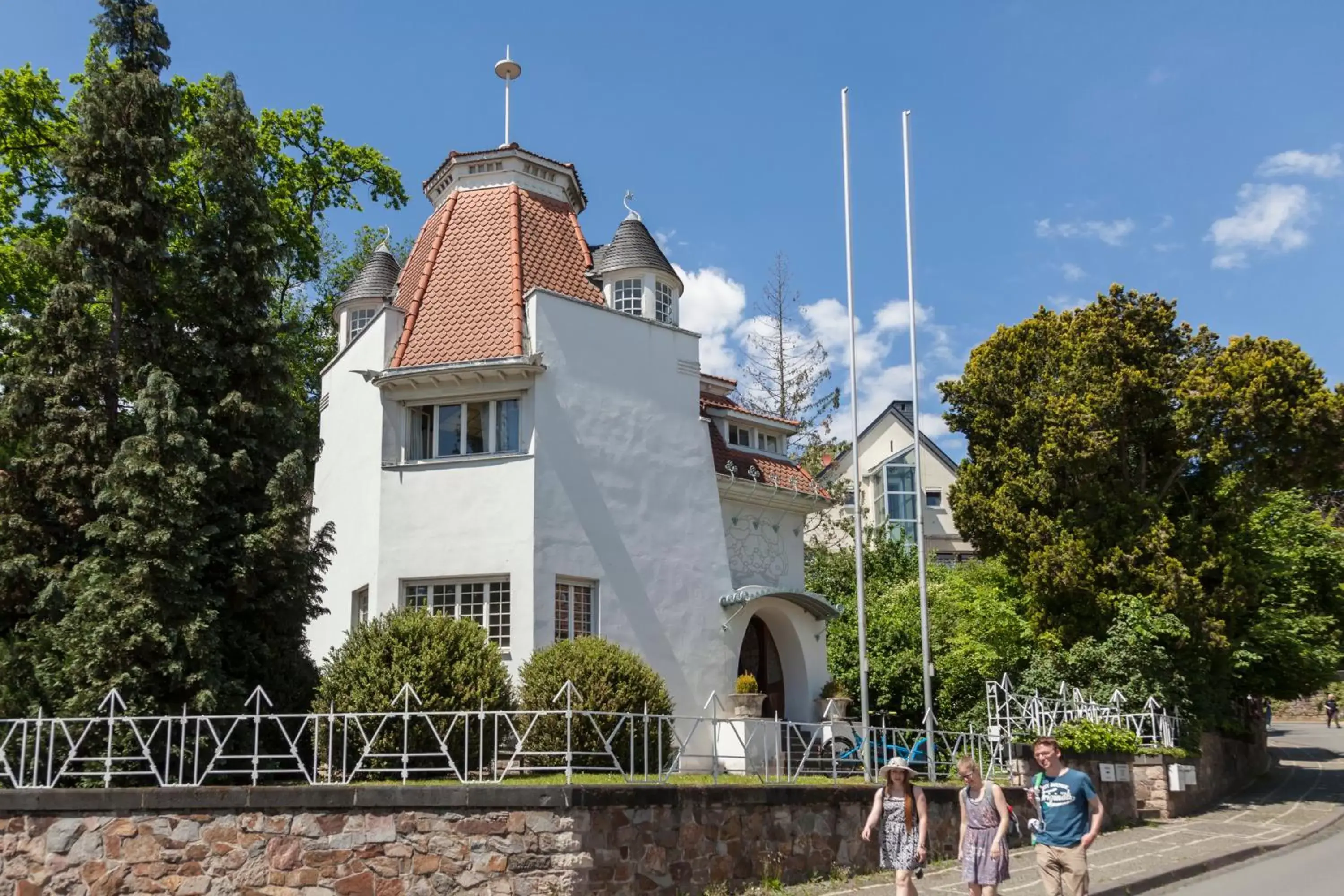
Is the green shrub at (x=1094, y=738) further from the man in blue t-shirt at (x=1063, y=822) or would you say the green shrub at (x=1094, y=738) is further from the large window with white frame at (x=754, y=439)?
the man in blue t-shirt at (x=1063, y=822)

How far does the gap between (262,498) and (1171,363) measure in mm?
17795

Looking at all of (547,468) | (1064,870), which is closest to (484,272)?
(547,468)

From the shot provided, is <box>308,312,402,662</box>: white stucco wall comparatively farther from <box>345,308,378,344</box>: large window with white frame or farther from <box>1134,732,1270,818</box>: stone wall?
<box>1134,732,1270,818</box>: stone wall

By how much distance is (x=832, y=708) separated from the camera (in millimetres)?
22125

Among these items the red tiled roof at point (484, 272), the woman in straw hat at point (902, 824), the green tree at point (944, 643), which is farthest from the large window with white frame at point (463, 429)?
the woman in straw hat at point (902, 824)

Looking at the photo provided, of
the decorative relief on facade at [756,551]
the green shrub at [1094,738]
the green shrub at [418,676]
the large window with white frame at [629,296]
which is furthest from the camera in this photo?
the decorative relief on facade at [756,551]

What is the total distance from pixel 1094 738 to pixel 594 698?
8.55 metres

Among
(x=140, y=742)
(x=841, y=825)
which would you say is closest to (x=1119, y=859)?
(x=841, y=825)

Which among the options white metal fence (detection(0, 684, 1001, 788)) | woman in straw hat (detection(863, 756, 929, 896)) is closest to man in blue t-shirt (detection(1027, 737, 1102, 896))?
woman in straw hat (detection(863, 756, 929, 896))

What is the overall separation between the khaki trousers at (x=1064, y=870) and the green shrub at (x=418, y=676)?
8530mm

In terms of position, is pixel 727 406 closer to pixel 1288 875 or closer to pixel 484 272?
pixel 484 272

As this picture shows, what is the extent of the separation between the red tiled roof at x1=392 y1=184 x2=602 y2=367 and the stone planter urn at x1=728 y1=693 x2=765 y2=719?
290 inches

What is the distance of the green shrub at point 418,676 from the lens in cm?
1589

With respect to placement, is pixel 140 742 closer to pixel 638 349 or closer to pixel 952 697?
pixel 638 349
